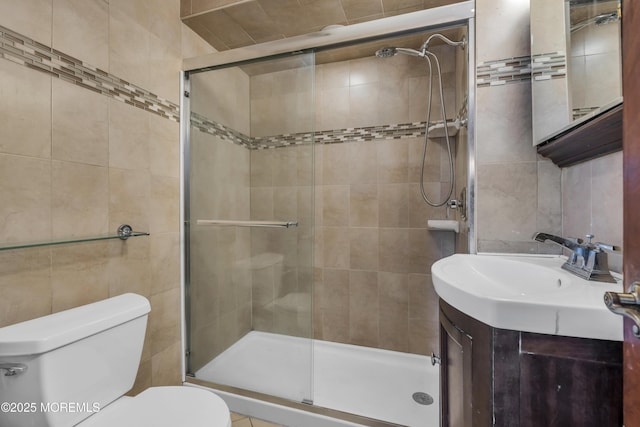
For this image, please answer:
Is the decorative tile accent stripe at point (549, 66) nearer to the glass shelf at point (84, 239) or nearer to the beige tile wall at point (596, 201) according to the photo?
the beige tile wall at point (596, 201)

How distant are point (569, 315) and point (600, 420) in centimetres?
23

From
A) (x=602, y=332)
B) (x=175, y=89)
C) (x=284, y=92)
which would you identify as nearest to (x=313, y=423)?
(x=602, y=332)

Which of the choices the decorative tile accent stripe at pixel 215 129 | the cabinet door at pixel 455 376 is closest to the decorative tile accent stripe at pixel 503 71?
the cabinet door at pixel 455 376

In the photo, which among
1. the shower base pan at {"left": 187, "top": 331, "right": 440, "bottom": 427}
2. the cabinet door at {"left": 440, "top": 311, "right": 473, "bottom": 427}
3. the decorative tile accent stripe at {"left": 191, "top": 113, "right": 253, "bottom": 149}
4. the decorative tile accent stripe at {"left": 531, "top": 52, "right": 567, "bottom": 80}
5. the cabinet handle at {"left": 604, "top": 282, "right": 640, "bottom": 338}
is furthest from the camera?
the decorative tile accent stripe at {"left": 191, "top": 113, "right": 253, "bottom": 149}

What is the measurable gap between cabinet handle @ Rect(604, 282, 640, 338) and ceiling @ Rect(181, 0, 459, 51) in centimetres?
168

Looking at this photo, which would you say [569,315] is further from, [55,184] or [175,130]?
[175,130]

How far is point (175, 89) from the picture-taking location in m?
1.61

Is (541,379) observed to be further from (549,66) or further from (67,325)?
(67,325)

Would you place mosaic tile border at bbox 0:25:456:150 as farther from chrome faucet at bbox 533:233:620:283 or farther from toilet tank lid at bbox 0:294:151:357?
chrome faucet at bbox 533:233:620:283

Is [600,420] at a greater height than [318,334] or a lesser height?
greater

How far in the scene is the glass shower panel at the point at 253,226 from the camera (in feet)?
5.07

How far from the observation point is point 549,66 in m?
1.08

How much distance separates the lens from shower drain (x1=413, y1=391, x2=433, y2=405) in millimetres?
1552

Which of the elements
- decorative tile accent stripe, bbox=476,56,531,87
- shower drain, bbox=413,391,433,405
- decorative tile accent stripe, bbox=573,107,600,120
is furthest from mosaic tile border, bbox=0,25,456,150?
shower drain, bbox=413,391,433,405
